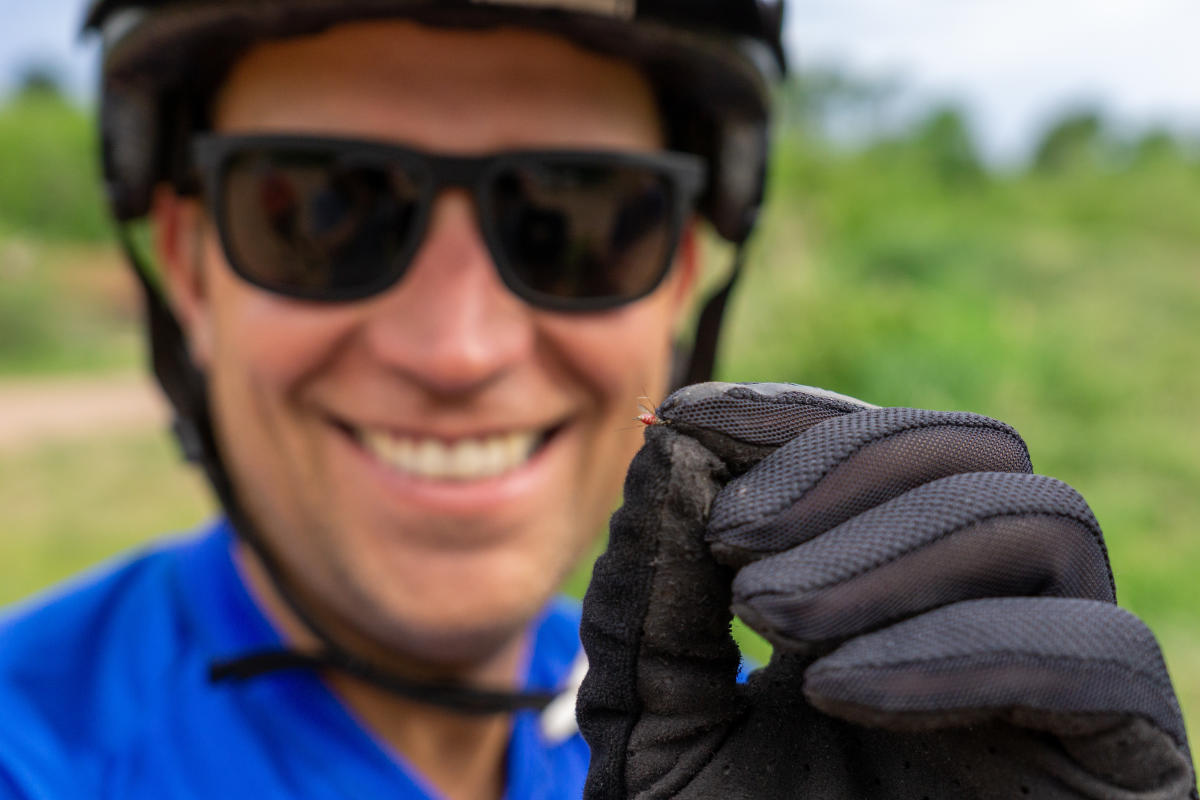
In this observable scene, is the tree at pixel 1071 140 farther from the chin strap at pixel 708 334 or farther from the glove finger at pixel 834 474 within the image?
the glove finger at pixel 834 474

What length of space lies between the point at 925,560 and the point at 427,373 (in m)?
0.79

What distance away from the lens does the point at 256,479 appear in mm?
1496

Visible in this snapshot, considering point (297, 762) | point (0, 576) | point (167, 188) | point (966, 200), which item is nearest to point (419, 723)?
point (297, 762)

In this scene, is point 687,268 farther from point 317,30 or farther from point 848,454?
point 848,454

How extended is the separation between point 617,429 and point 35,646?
889 millimetres

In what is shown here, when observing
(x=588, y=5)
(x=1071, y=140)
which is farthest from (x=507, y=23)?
(x=1071, y=140)

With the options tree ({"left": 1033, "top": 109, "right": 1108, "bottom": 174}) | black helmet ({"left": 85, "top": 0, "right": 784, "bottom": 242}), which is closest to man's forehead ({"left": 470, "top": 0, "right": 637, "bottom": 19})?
black helmet ({"left": 85, "top": 0, "right": 784, "bottom": 242})

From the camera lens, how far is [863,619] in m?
0.66

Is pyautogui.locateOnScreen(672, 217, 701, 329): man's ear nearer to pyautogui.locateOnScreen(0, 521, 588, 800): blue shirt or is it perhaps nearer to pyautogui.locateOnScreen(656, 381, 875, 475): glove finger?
pyautogui.locateOnScreen(0, 521, 588, 800): blue shirt

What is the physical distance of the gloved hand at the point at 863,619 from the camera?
65cm

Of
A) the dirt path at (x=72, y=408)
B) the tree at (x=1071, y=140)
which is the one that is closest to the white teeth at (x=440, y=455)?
the dirt path at (x=72, y=408)

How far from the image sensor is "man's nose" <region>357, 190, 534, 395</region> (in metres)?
1.31

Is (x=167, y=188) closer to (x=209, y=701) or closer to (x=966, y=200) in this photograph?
(x=209, y=701)

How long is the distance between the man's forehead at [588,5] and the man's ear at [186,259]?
602 millimetres
